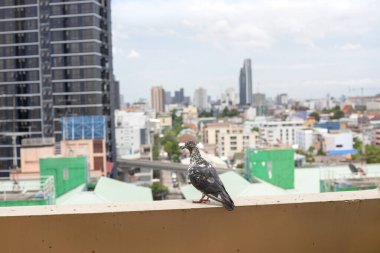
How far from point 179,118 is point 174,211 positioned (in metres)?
66.6

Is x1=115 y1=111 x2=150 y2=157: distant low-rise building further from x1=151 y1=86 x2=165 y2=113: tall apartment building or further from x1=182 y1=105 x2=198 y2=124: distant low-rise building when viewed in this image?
x1=151 y1=86 x2=165 y2=113: tall apartment building

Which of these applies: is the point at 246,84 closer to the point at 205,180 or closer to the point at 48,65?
the point at 48,65

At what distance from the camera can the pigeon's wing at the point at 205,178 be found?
187cm

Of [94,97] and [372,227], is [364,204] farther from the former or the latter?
[94,97]

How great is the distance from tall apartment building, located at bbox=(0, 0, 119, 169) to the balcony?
19481mm

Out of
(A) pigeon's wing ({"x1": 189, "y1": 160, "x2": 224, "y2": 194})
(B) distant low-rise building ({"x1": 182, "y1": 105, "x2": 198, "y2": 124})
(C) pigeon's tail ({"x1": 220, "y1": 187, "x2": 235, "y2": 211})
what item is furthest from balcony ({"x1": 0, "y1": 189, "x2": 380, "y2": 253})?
(B) distant low-rise building ({"x1": 182, "y1": 105, "x2": 198, "y2": 124})

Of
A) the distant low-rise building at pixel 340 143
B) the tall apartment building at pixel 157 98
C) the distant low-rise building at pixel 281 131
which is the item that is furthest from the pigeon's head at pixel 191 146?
the tall apartment building at pixel 157 98

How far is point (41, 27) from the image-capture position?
21.2 m

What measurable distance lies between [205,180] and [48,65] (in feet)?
67.0

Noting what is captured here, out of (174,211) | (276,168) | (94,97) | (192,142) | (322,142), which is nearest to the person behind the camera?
(174,211)

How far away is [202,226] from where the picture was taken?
1692mm

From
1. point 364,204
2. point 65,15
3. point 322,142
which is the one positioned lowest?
point 322,142

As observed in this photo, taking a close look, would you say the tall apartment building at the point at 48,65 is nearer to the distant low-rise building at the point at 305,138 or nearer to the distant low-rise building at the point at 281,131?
the distant low-rise building at the point at 305,138

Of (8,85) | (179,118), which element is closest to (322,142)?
(8,85)
